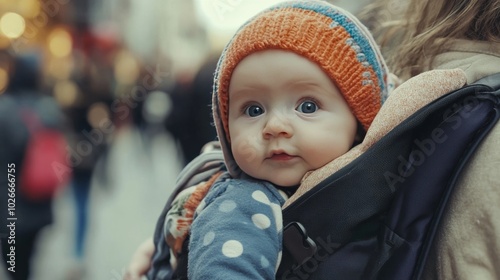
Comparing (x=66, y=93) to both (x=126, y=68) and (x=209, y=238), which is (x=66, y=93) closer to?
(x=126, y=68)

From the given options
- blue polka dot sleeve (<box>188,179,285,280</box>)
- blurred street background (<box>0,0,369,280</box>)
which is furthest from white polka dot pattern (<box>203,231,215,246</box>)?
blurred street background (<box>0,0,369,280</box>)

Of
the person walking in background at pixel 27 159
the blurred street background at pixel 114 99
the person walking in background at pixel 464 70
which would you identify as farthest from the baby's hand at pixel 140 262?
the person walking in background at pixel 464 70

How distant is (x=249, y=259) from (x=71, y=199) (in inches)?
23.7

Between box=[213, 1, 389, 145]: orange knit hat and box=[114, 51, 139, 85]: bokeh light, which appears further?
box=[114, 51, 139, 85]: bokeh light

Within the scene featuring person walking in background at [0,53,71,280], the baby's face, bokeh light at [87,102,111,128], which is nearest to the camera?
the baby's face

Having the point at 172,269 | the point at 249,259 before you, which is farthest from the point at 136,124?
the point at 249,259

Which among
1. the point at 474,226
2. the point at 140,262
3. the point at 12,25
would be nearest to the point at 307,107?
the point at 474,226

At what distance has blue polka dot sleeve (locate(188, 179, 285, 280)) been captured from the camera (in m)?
0.82

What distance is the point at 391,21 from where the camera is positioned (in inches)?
54.5

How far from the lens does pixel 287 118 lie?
0.94m

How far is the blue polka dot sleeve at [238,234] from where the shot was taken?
819mm

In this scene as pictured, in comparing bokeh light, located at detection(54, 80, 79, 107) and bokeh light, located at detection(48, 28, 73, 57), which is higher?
bokeh light, located at detection(48, 28, 73, 57)

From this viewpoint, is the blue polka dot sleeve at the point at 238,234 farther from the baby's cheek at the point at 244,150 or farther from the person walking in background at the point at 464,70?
the person walking in background at the point at 464,70

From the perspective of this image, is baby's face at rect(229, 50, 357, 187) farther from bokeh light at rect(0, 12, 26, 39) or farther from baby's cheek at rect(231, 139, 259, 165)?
bokeh light at rect(0, 12, 26, 39)
